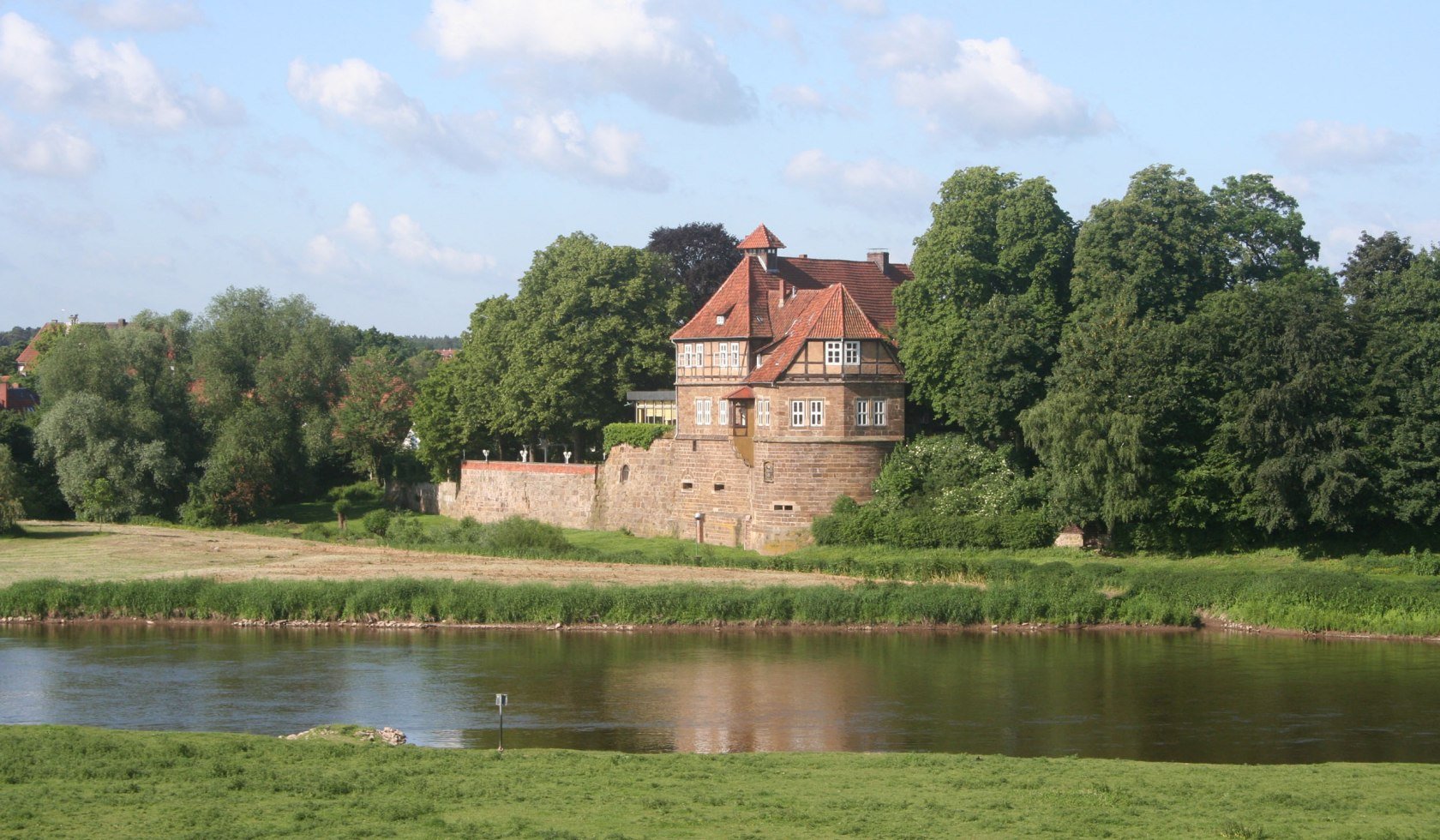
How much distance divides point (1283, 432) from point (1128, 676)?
11.6 meters

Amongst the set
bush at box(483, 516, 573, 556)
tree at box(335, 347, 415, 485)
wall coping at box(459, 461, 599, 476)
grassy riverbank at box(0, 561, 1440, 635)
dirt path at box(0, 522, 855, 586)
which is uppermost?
tree at box(335, 347, 415, 485)

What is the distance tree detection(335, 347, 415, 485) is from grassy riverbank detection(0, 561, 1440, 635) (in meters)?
27.2

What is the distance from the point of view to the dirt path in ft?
139

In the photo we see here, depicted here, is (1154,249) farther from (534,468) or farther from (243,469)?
(243,469)

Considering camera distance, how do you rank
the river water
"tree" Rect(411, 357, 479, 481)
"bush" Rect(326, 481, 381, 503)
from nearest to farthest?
the river water < "tree" Rect(411, 357, 479, 481) < "bush" Rect(326, 481, 381, 503)

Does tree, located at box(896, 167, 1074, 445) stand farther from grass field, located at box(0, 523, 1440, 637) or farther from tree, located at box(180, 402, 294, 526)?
tree, located at box(180, 402, 294, 526)

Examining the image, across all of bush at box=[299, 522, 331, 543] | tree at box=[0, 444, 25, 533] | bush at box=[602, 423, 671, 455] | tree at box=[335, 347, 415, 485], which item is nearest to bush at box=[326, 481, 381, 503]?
tree at box=[335, 347, 415, 485]

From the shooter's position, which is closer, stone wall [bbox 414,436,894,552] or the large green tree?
the large green tree

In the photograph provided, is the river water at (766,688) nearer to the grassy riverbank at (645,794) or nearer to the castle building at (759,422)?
the grassy riverbank at (645,794)

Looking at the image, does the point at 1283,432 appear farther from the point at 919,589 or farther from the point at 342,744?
the point at 342,744

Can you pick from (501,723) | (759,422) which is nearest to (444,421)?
(759,422)

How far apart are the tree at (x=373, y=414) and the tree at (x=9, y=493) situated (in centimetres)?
1302

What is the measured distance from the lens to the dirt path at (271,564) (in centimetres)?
4231

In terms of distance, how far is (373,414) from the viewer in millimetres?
67125
